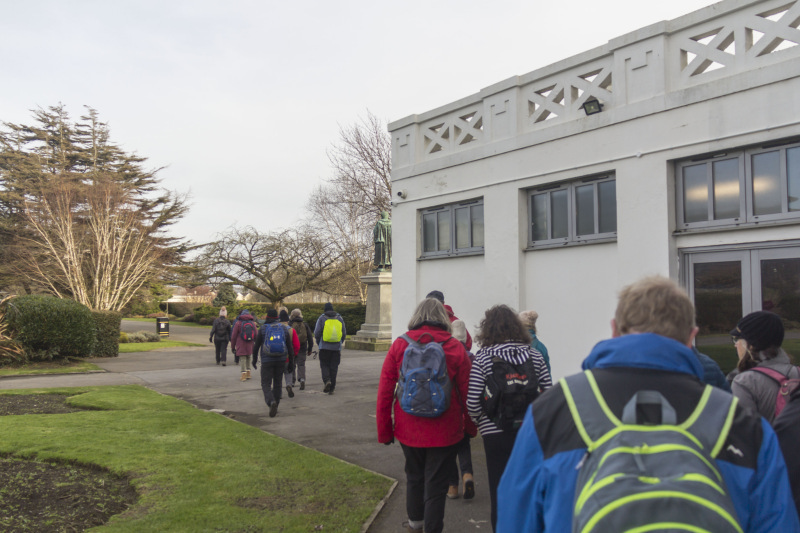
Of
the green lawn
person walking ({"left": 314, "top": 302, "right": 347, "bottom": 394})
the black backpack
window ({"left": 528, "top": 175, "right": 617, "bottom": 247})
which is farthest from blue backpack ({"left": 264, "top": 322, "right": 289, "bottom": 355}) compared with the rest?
the black backpack

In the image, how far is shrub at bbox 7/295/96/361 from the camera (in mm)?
16859

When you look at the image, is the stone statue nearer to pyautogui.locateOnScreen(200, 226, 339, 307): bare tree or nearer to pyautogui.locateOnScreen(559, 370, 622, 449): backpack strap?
pyautogui.locateOnScreen(200, 226, 339, 307): bare tree

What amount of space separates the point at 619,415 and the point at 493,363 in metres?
2.51

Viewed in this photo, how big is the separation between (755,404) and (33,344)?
18850mm

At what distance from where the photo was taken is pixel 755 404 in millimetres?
3291

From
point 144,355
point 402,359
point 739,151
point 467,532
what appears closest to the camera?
point 402,359

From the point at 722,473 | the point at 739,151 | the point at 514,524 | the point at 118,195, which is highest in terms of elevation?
the point at 118,195

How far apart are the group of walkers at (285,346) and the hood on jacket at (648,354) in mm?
8349

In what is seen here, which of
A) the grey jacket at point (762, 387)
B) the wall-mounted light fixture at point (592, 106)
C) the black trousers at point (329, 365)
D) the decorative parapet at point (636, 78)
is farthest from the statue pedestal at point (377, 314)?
the grey jacket at point (762, 387)

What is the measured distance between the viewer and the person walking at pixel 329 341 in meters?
11.4

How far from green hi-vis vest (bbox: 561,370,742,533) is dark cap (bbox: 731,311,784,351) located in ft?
6.94

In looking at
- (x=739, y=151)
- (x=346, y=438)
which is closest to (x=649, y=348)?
(x=739, y=151)

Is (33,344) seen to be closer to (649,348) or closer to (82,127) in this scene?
(649,348)

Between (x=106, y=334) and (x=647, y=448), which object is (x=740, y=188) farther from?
(x=106, y=334)
